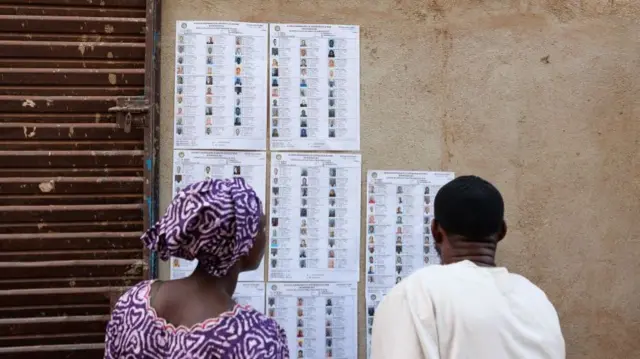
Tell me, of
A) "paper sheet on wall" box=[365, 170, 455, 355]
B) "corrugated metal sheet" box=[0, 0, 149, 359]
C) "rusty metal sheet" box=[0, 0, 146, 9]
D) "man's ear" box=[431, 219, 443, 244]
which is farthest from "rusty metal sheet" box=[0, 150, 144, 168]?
"man's ear" box=[431, 219, 443, 244]

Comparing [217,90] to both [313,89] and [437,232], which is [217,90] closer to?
[313,89]

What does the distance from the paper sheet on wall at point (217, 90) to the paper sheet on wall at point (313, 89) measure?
85 millimetres

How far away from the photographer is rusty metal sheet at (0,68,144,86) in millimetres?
2766

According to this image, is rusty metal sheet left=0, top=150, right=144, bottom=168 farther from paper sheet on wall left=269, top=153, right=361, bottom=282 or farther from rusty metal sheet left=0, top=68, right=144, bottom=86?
paper sheet on wall left=269, top=153, right=361, bottom=282

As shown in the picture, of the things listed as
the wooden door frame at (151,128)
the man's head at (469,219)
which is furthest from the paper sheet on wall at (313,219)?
the man's head at (469,219)

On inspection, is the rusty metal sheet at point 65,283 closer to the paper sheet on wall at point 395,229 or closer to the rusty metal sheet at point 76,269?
the rusty metal sheet at point 76,269

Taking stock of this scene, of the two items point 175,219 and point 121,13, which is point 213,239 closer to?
point 175,219

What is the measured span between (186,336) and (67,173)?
4.80 ft

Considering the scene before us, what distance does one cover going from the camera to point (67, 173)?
2760mm

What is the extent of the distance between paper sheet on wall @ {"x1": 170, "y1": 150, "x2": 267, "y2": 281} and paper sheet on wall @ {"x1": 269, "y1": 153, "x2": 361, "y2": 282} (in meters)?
0.06

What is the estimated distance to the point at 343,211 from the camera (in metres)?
2.88

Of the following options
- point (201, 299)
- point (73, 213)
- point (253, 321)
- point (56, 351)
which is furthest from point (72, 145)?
point (253, 321)

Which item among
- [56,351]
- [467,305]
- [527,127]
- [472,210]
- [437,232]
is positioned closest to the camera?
[467,305]

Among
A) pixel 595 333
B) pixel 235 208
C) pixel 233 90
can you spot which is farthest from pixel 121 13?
pixel 595 333
